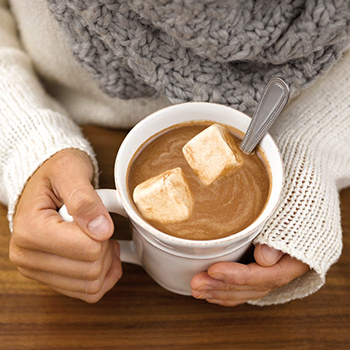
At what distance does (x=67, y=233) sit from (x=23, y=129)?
9.1 inches

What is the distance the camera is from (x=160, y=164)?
1.86 feet

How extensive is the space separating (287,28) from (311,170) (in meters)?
0.21

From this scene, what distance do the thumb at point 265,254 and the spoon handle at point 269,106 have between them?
0.15m

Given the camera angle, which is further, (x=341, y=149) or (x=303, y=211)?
(x=341, y=149)

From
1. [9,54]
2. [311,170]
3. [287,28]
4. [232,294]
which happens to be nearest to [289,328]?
[232,294]

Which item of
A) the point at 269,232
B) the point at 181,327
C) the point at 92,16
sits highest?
the point at 92,16

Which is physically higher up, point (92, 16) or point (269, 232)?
point (92, 16)

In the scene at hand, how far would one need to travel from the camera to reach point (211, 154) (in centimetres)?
53

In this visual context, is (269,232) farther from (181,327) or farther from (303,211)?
(181,327)

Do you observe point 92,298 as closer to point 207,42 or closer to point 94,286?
point 94,286

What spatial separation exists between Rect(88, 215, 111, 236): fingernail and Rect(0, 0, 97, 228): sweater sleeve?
16 centimetres

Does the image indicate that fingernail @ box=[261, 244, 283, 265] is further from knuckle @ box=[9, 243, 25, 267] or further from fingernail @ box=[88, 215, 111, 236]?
knuckle @ box=[9, 243, 25, 267]

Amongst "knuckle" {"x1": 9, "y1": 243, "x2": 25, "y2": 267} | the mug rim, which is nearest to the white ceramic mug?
the mug rim

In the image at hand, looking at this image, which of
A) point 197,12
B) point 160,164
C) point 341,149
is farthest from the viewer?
point 341,149
